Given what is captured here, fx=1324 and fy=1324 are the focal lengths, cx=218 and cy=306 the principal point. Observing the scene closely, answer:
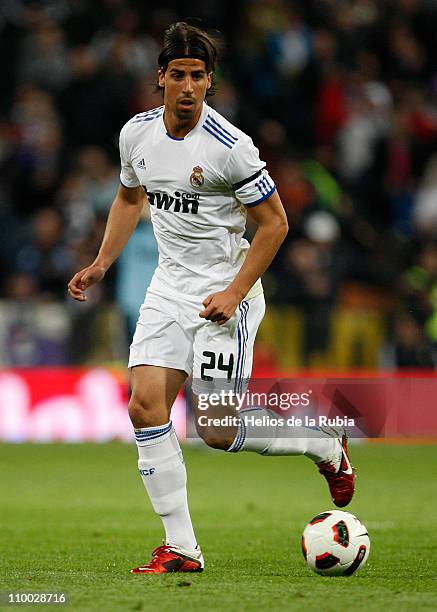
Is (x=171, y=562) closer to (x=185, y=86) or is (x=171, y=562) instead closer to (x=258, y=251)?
(x=258, y=251)

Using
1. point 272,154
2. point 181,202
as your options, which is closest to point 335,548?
point 181,202

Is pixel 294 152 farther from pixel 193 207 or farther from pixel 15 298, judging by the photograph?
pixel 193 207

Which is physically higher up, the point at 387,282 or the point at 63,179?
the point at 63,179

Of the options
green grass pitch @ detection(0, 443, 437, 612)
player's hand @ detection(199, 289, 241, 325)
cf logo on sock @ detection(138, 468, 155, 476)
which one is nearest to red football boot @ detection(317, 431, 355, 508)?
green grass pitch @ detection(0, 443, 437, 612)

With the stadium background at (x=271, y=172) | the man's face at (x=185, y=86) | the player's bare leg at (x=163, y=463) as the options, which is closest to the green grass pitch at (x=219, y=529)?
the player's bare leg at (x=163, y=463)

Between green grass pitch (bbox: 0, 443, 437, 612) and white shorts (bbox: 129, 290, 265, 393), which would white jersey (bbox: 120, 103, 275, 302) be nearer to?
white shorts (bbox: 129, 290, 265, 393)

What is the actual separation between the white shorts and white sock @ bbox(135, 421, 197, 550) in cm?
28

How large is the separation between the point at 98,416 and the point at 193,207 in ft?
24.8

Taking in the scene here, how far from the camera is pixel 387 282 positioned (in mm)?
13625

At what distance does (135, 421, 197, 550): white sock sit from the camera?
571cm

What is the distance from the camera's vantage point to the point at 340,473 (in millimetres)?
6145

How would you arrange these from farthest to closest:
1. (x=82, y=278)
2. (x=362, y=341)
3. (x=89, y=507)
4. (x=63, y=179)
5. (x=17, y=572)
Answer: (x=63, y=179), (x=362, y=341), (x=89, y=507), (x=82, y=278), (x=17, y=572)

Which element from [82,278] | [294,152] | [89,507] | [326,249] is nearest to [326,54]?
[294,152]

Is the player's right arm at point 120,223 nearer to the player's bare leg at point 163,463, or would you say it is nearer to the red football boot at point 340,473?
the player's bare leg at point 163,463
